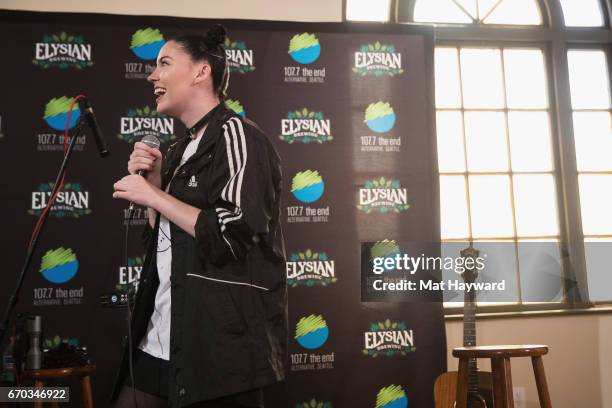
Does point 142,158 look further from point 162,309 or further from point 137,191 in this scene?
point 162,309

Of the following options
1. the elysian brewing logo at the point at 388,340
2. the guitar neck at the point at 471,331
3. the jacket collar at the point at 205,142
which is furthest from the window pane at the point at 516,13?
the jacket collar at the point at 205,142

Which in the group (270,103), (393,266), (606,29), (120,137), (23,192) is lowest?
(393,266)

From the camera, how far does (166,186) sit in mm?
1566

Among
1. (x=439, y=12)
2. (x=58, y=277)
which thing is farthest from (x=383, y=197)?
(x=58, y=277)

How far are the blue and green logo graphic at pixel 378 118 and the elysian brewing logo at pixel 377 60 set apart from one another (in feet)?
0.70

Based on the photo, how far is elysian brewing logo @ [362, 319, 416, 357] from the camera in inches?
129

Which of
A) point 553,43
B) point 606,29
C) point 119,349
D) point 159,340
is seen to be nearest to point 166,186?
point 159,340

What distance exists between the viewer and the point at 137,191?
136cm

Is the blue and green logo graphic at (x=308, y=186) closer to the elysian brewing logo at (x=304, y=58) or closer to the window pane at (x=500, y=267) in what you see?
the elysian brewing logo at (x=304, y=58)

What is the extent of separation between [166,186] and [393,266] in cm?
208

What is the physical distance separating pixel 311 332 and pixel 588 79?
2.65 metres

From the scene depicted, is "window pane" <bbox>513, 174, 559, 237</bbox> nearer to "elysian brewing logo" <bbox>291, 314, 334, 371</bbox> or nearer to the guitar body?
the guitar body

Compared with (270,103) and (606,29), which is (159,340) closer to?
(270,103)

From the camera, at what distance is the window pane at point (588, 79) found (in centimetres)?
400
